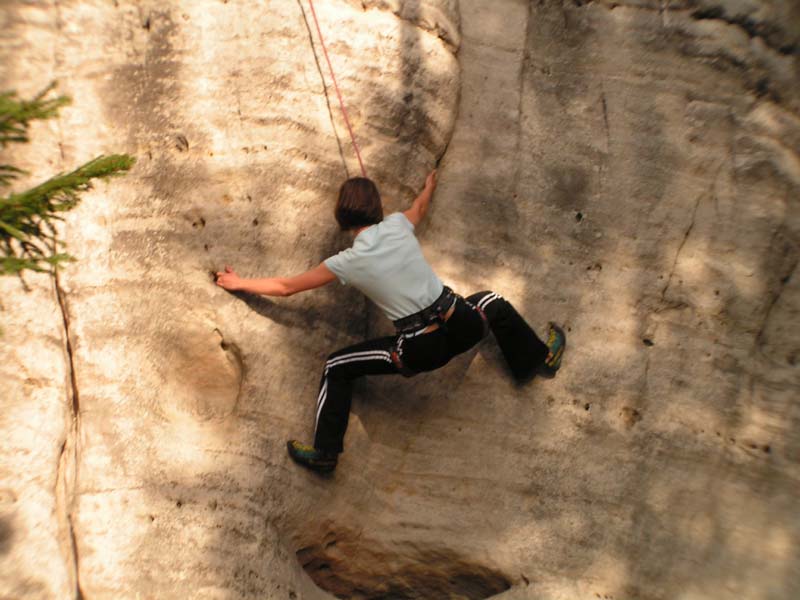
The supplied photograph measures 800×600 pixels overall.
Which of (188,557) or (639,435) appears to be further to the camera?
(639,435)

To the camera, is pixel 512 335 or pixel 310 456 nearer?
pixel 310 456

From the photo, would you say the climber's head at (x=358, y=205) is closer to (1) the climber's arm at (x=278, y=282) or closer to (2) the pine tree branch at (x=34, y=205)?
(1) the climber's arm at (x=278, y=282)

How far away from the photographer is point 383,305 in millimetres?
3916

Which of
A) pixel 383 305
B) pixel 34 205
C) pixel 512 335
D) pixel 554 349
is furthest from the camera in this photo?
pixel 554 349

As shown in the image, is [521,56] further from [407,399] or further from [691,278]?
[407,399]

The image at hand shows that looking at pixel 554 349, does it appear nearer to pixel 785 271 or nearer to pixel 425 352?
pixel 425 352

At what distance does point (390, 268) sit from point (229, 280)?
0.87 m

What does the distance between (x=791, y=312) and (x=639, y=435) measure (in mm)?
1136

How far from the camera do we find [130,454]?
3980mm

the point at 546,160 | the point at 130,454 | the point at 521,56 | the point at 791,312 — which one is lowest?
the point at 130,454

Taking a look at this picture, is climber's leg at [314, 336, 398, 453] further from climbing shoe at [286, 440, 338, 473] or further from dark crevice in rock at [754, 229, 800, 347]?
dark crevice in rock at [754, 229, 800, 347]

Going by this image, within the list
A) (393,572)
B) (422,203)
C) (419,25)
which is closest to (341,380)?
(422,203)

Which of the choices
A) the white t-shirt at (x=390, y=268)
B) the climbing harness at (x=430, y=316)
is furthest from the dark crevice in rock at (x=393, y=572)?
the white t-shirt at (x=390, y=268)

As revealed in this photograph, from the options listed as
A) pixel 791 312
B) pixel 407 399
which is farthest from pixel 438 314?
pixel 791 312
